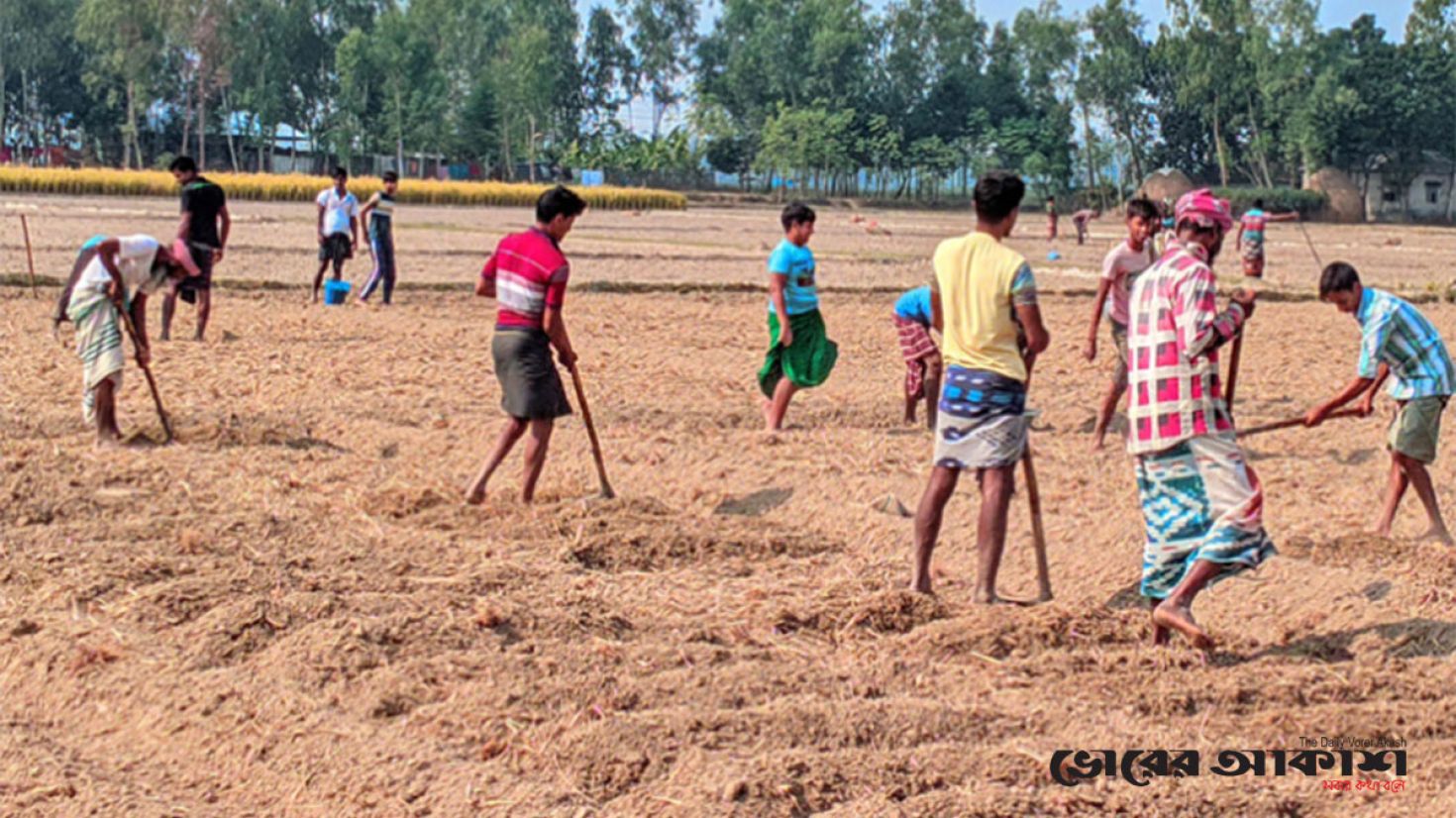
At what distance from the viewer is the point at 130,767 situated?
523cm

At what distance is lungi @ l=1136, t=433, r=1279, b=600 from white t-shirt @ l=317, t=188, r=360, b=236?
41.2ft

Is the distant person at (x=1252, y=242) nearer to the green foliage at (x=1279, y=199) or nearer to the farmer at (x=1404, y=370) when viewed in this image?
the farmer at (x=1404, y=370)

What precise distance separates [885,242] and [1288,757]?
31856mm

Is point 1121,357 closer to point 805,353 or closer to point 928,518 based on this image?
point 805,353

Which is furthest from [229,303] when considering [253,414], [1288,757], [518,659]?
[1288,757]

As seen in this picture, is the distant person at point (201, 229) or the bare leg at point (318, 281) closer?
the distant person at point (201, 229)

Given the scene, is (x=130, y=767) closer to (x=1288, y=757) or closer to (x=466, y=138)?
(x=1288, y=757)

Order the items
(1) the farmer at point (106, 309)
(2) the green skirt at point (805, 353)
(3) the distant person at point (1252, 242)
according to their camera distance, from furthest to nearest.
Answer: (3) the distant person at point (1252, 242)
(2) the green skirt at point (805, 353)
(1) the farmer at point (106, 309)

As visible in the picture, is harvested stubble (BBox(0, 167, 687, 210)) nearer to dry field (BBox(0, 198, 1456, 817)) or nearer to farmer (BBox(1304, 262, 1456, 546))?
dry field (BBox(0, 198, 1456, 817))

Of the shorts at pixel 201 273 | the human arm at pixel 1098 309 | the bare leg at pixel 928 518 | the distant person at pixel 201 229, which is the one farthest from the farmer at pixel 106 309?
the human arm at pixel 1098 309

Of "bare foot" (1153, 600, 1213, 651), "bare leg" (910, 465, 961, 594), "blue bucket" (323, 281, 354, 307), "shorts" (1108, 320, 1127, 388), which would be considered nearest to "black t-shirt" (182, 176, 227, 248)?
"blue bucket" (323, 281, 354, 307)

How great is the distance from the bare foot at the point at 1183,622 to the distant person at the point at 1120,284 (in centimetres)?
383

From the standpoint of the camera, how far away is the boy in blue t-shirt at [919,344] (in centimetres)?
995

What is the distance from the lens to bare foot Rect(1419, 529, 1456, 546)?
7.75 metres
